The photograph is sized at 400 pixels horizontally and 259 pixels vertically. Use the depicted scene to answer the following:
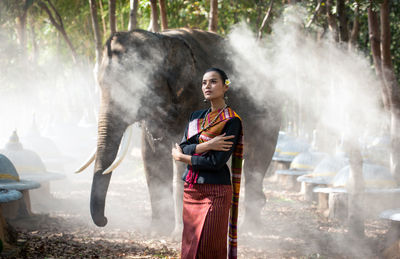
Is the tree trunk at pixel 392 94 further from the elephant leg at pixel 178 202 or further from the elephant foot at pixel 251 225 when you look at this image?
the elephant leg at pixel 178 202

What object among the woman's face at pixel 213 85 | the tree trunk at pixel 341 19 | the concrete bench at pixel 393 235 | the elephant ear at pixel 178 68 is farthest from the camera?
the tree trunk at pixel 341 19

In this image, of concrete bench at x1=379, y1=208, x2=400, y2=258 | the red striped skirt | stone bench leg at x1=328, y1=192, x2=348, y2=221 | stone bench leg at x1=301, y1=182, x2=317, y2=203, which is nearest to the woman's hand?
the red striped skirt

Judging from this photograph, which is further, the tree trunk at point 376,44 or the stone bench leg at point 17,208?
the tree trunk at point 376,44

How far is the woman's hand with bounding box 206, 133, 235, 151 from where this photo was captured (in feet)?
11.7

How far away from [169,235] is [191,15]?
10233 mm

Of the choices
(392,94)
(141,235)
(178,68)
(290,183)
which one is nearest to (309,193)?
(290,183)

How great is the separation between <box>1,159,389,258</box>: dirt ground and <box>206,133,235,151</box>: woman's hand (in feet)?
7.27

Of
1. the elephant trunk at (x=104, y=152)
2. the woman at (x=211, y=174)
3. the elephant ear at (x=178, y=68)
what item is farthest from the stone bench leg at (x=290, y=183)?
the woman at (x=211, y=174)

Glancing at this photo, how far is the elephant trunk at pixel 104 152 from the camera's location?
5.25 m

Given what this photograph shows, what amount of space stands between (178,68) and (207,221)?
9.60 ft

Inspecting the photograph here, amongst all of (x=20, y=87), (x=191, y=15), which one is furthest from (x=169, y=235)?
(x=20, y=87)

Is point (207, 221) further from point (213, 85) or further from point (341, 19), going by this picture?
point (341, 19)

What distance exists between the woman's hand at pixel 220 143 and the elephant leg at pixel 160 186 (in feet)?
9.57

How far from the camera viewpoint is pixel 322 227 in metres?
7.88
